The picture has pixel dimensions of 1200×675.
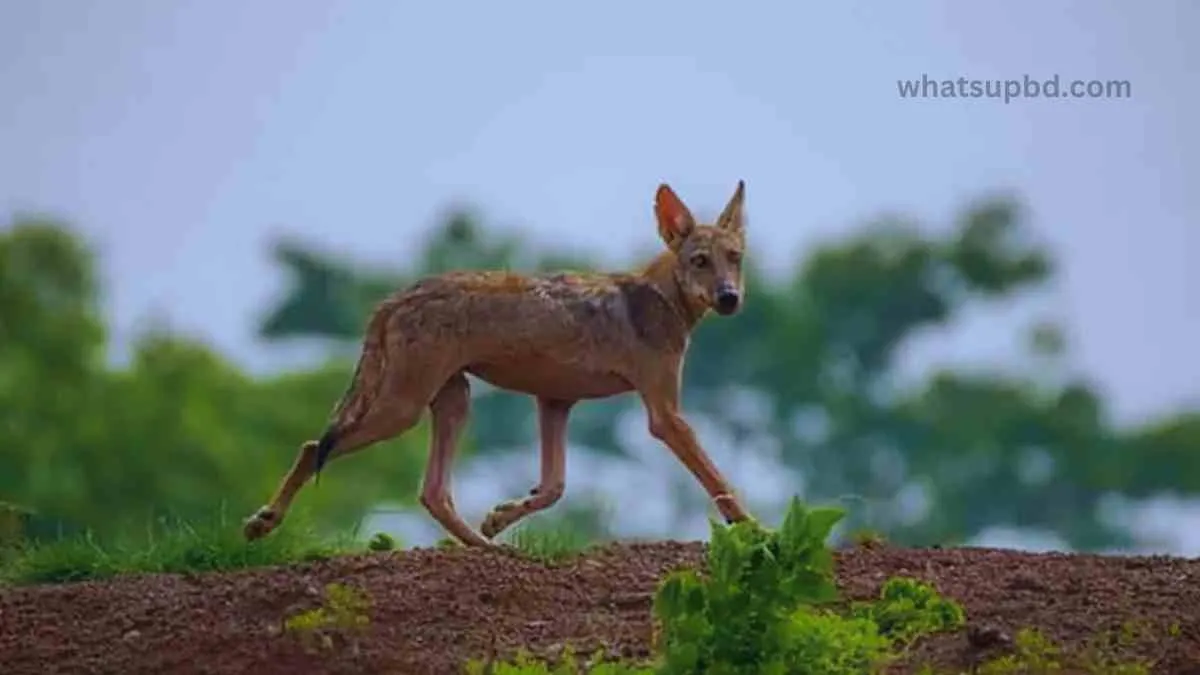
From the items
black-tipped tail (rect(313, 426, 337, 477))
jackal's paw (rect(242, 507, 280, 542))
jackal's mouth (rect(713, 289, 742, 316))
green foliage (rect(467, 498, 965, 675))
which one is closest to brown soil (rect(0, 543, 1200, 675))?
jackal's paw (rect(242, 507, 280, 542))

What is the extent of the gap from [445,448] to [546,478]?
49 cm

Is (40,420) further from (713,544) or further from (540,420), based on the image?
(713,544)

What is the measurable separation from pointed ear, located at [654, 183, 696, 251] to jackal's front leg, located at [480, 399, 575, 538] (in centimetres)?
94

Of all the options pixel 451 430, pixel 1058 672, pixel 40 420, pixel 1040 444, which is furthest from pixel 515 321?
pixel 1040 444

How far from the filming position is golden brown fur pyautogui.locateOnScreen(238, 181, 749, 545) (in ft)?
44.5

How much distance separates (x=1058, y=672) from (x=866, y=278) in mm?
41181

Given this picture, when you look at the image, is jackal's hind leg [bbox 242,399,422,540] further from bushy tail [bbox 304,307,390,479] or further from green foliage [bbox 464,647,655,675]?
green foliage [bbox 464,647,655,675]

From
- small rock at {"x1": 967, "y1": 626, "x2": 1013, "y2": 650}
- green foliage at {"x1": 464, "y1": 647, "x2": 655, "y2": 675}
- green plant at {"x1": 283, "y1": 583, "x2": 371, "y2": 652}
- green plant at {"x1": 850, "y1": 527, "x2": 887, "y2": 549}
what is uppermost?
green plant at {"x1": 850, "y1": 527, "x2": 887, "y2": 549}

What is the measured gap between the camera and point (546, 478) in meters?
14.1

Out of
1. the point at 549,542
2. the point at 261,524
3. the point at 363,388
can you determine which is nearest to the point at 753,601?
the point at 549,542

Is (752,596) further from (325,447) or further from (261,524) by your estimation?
(325,447)

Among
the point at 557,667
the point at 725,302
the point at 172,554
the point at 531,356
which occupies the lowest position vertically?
the point at 557,667

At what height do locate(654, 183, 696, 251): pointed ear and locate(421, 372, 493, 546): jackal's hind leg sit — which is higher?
locate(654, 183, 696, 251): pointed ear

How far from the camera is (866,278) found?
5159cm
